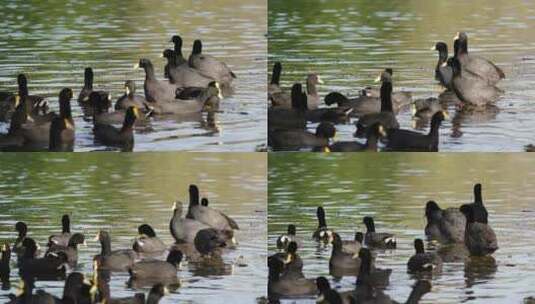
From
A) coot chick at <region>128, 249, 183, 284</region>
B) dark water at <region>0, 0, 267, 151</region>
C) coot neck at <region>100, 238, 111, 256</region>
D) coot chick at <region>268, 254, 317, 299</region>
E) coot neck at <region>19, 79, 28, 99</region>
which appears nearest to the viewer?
coot chick at <region>268, 254, 317, 299</region>

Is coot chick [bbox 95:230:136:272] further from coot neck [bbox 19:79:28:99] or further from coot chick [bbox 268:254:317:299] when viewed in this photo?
coot neck [bbox 19:79:28:99]

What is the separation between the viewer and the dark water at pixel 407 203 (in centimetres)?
1722

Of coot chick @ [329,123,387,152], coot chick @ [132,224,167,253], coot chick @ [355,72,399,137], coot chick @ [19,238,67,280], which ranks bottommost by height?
coot chick @ [19,238,67,280]

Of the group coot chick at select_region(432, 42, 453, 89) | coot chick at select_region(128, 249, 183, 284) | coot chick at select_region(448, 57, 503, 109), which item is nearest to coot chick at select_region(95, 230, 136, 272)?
coot chick at select_region(128, 249, 183, 284)

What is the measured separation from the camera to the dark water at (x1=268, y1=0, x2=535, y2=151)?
1908 cm

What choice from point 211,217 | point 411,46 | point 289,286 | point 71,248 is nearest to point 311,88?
point 211,217

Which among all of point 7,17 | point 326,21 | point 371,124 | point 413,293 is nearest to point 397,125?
point 371,124

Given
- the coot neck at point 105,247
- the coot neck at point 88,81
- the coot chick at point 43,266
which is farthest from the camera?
the coot neck at point 88,81

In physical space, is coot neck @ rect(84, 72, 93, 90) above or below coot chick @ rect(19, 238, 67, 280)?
above

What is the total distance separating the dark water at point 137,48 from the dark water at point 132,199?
3.80 feet

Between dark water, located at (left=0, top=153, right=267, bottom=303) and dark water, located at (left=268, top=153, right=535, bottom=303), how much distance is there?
18.2 inches

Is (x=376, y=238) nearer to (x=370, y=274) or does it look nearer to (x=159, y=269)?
(x=370, y=274)

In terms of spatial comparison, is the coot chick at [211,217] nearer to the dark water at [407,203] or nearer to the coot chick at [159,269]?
the dark water at [407,203]

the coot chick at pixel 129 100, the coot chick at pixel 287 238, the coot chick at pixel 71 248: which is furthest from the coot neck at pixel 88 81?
the coot chick at pixel 287 238
